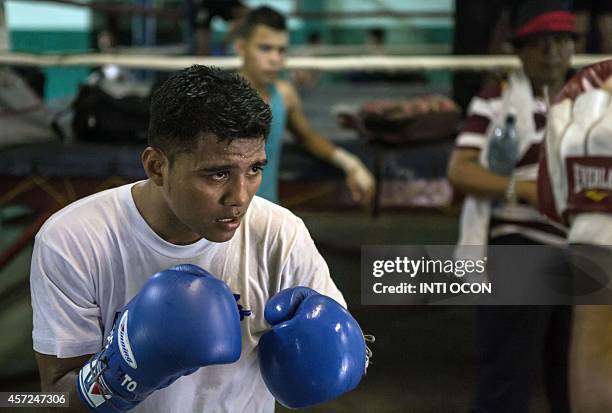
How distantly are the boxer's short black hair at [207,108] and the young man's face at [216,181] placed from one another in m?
0.01

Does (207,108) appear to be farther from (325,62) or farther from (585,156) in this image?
(325,62)

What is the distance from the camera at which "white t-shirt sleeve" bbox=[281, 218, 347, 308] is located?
3.10 ft

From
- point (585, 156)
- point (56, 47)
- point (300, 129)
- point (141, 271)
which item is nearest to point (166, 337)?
point (141, 271)

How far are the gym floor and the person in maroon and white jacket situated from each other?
0.04 meters

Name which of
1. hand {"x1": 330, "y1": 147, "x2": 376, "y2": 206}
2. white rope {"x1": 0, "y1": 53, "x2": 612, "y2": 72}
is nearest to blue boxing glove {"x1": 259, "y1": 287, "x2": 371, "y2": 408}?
hand {"x1": 330, "y1": 147, "x2": 376, "y2": 206}

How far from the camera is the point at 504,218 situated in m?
1.28

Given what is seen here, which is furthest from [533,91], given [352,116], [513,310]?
[352,116]

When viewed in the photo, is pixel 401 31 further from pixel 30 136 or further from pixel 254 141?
pixel 254 141

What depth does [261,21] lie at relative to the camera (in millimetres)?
1538

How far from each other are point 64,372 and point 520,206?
0.76 meters

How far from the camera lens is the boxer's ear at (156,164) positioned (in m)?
0.85

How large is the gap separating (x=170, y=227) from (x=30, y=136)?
808mm

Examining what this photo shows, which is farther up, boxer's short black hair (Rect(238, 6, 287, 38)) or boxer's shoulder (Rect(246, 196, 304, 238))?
boxer's short black hair (Rect(238, 6, 287, 38))

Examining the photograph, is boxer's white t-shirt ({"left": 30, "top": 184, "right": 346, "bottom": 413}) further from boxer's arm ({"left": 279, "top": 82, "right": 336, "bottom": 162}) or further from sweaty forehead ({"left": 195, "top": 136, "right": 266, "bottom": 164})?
boxer's arm ({"left": 279, "top": 82, "right": 336, "bottom": 162})
